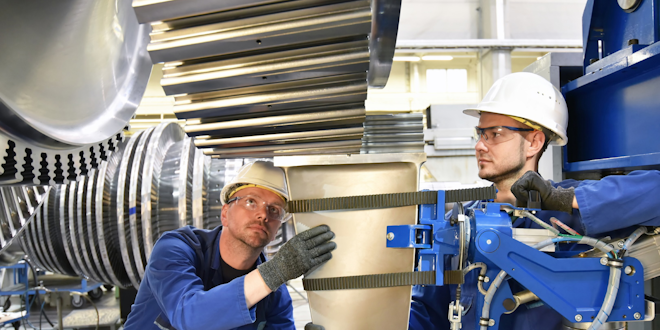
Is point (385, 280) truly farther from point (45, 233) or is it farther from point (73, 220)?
point (45, 233)

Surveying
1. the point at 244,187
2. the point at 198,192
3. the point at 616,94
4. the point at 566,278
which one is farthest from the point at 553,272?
the point at 198,192

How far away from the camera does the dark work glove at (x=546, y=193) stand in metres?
1.21

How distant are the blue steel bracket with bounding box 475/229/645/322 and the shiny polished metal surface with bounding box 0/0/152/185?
107 centimetres

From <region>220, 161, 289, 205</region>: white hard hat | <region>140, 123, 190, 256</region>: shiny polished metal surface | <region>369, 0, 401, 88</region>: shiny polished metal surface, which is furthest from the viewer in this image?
<region>140, 123, 190, 256</region>: shiny polished metal surface

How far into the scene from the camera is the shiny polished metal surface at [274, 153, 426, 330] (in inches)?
40.8

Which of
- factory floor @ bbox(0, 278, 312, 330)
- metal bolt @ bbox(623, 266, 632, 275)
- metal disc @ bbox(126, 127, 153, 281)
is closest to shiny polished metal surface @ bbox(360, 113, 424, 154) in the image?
metal disc @ bbox(126, 127, 153, 281)

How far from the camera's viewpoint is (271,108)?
4.74 ft

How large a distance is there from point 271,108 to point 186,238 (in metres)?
0.68

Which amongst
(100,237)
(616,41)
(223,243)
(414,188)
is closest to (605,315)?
(414,188)

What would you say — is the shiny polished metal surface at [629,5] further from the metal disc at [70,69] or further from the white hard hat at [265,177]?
the metal disc at [70,69]

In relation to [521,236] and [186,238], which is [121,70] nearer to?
[186,238]

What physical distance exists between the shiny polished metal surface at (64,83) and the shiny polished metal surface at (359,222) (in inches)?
22.8

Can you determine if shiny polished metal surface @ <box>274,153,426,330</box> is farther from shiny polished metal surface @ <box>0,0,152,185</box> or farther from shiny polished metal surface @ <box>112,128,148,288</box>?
shiny polished metal surface @ <box>112,128,148,288</box>

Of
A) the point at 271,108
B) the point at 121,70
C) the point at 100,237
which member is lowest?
the point at 100,237
